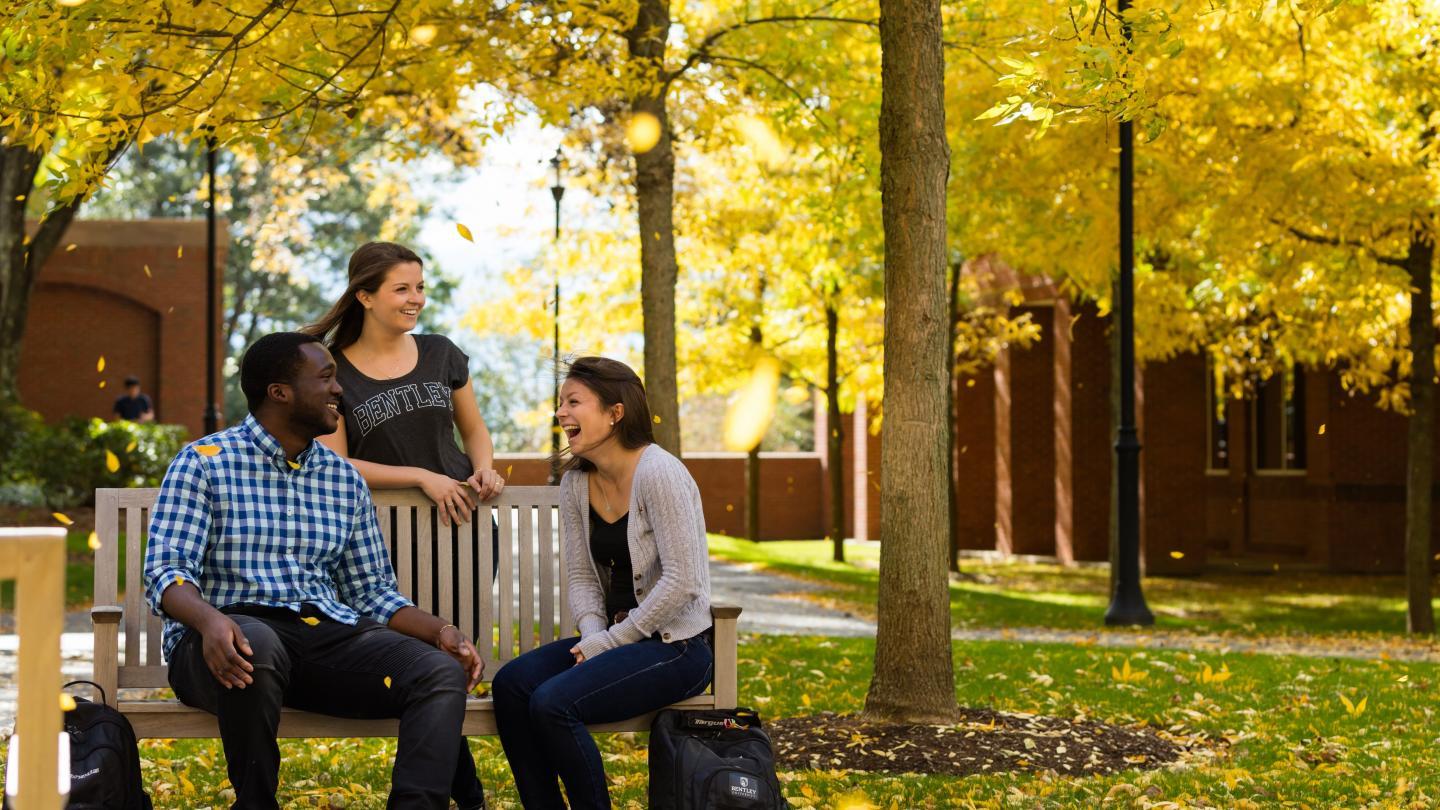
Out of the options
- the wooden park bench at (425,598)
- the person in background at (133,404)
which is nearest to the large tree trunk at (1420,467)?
the wooden park bench at (425,598)

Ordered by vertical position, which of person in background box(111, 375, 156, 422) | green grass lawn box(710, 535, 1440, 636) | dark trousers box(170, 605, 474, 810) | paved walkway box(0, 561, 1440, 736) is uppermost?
person in background box(111, 375, 156, 422)

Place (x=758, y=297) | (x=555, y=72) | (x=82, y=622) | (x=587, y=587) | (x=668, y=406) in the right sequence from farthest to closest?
(x=758, y=297) → (x=82, y=622) → (x=668, y=406) → (x=555, y=72) → (x=587, y=587)

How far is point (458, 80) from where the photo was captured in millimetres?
8969

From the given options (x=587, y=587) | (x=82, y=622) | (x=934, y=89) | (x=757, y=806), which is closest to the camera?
(x=757, y=806)

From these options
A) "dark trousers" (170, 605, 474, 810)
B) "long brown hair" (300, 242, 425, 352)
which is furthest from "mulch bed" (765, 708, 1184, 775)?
"long brown hair" (300, 242, 425, 352)

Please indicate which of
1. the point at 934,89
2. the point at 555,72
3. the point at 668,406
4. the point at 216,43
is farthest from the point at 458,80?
the point at 934,89

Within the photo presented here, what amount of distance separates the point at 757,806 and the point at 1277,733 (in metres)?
3.59

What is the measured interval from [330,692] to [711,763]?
1.12 meters

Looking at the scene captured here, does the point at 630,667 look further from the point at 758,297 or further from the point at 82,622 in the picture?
the point at 758,297

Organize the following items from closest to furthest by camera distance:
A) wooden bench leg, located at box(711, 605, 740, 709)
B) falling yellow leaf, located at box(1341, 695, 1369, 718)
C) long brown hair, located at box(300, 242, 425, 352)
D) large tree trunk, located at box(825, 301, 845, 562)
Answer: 1. wooden bench leg, located at box(711, 605, 740, 709)
2. long brown hair, located at box(300, 242, 425, 352)
3. falling yellow leaf, located at box(1341, 695, 1369, 718)
4. large tree trunk, located at box(825, 301, 845, 562)

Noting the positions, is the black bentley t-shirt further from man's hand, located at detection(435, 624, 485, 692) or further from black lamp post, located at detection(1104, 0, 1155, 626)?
black lamp post, located at detection(1104, 0, 1155, 626)

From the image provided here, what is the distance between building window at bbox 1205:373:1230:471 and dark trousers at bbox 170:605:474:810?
861 inches

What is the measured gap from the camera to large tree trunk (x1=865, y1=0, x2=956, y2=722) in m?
6.77

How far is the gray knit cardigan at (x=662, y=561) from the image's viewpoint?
477 cm
